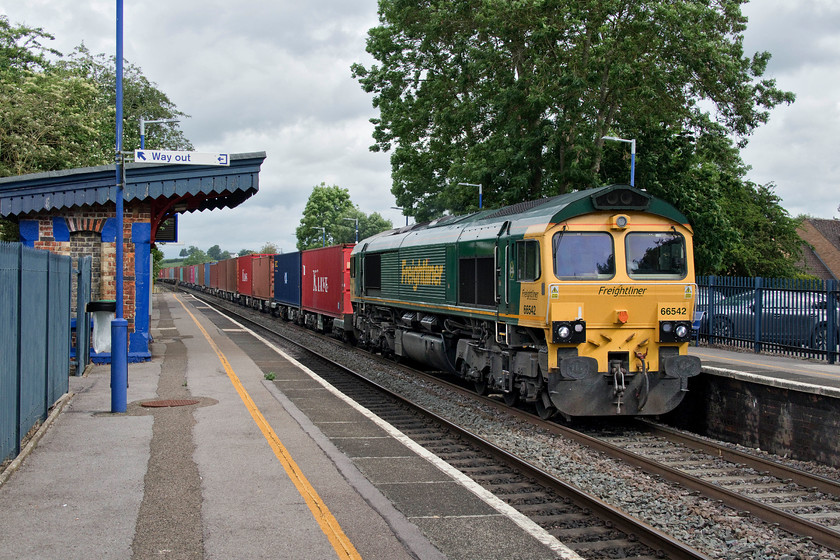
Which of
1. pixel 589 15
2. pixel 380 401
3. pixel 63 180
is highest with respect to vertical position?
pixel 589 15

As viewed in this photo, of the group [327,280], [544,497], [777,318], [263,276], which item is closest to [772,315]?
[777,318]

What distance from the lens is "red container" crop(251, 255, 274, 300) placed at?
37438 millimetres

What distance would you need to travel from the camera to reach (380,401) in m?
13.0

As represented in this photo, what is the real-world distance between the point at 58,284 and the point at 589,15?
1853 cm

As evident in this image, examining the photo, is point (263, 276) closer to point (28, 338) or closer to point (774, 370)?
point (774, 370)

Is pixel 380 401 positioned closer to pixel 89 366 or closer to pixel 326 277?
pixel 89 366

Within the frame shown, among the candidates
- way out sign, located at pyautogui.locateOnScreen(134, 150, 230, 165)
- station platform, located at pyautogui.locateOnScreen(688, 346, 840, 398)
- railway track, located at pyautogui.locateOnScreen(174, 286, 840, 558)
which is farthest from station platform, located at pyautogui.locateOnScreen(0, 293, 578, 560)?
station platform, located at pyautogui.locateOnScreen(688, 346, 840, 398)

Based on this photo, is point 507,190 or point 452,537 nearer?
point 452,537

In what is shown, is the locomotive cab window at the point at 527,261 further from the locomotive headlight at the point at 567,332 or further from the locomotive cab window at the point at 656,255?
the locomotive cab window at the point at 656,255

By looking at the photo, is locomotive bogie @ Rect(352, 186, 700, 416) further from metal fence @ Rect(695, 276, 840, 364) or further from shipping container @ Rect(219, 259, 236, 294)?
shipping container @ Rect(219, 259, 236, 294)

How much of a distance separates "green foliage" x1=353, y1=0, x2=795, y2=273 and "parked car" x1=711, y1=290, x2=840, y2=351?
6720 mm

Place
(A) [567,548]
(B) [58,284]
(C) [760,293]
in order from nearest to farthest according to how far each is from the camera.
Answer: (A) [567,548] → (B) [58,284] → (C) [760,293]

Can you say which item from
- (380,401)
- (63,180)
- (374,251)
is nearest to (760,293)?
(374,251)

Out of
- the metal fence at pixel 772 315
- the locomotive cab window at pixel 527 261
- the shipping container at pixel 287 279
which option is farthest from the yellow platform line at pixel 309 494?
the shipping container at pixel 287 279
